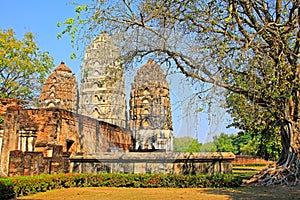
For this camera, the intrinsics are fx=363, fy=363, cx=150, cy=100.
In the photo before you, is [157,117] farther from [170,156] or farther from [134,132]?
[170,156]

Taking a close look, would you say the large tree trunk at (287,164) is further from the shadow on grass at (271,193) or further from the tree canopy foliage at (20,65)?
the tree canopy foliage at (20,65)

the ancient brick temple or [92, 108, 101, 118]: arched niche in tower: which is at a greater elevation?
[92, 108, 101, 118]: arched niche in tower

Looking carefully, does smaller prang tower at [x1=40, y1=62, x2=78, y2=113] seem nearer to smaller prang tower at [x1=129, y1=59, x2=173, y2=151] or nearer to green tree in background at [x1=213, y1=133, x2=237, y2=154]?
smaller prang tower at [x1=129, y1=59, x2=173, y2=151]

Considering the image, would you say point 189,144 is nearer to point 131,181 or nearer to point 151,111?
point 131,181

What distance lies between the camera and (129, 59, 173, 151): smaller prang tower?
464 inches

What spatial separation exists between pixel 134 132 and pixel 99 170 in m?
11.8

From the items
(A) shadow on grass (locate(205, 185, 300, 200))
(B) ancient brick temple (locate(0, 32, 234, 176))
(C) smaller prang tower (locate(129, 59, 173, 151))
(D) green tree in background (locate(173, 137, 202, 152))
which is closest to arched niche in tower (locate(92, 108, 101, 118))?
(C) smaller prang tower (locate(129, 59, 173, 151))

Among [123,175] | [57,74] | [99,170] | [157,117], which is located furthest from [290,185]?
[57,74]

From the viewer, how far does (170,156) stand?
11703mm

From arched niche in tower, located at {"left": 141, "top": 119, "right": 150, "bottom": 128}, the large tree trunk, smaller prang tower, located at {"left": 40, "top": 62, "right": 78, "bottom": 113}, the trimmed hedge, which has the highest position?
smaller prang tower, located at {"left": 40, "top": 62, "right": 78, "bottom": 113}

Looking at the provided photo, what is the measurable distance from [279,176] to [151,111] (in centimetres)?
1209

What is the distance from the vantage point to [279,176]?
1061 centimetres

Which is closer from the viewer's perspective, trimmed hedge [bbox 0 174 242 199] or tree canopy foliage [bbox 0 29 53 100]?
trimmed hedge [bbox 0 174 242 199]

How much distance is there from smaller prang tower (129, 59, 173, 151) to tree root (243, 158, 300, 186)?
164 inches
